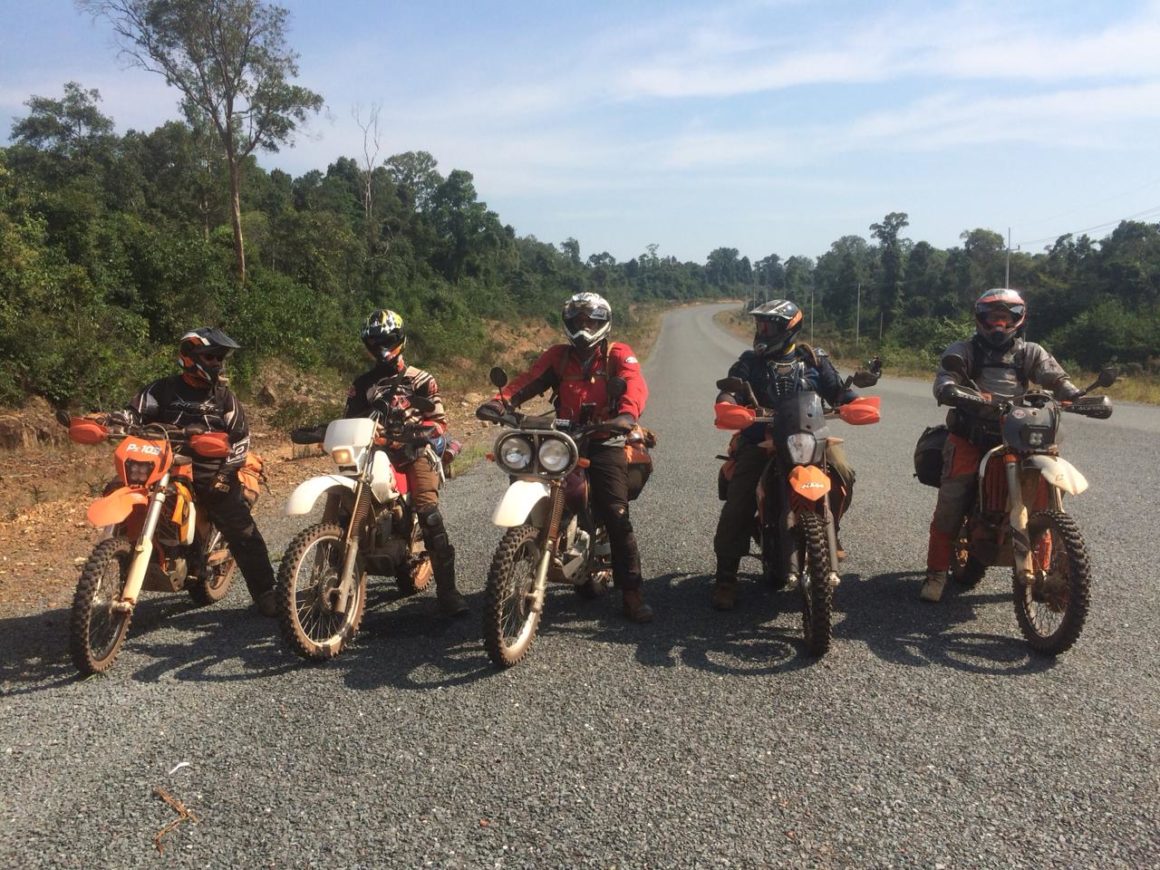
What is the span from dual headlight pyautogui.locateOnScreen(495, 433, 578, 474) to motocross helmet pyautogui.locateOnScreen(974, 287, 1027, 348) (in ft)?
8.69

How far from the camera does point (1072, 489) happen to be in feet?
13.7

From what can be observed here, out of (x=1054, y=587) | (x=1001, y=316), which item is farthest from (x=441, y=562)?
(x=1001, y=316)

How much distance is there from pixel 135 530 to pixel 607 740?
8.63 feet

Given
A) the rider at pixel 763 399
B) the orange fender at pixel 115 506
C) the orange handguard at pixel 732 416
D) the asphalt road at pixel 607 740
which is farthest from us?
the rider at pixel 763 399

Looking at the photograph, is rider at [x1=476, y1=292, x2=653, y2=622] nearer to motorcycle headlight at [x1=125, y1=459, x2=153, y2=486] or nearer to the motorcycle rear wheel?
the motorcycle rear wheel

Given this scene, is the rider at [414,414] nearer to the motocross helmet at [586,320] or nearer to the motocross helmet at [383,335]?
the motocross helmet at [383,335]

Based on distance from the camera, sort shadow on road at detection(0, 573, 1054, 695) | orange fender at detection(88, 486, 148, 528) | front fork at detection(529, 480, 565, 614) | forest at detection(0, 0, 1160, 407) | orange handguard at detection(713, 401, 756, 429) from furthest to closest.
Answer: forest at detection(0, 0, 1160, 407) < orange handguard at detection(713, 401, 756, 429) < front fork at detection(529, 480, 565, 614) < shadow on road at detection(0, 573, 1054, 695) < orange fender at detection(88, 486, 148, 528)

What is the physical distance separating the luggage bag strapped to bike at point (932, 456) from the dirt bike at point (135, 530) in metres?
4.16

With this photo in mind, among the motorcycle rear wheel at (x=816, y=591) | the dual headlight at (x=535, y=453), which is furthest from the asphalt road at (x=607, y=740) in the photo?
the dual headlight at (x=535, y=453)

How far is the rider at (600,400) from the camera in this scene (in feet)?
14.8

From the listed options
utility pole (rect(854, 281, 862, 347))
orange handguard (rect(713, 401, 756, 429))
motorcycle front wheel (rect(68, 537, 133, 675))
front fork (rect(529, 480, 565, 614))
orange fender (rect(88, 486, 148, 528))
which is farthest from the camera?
utility pole (rect(854, 281, 862, 347))

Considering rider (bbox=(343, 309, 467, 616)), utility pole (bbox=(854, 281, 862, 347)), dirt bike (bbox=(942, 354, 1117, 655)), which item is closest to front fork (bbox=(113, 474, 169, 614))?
rider (bbox=(343, 309, 467, 616))

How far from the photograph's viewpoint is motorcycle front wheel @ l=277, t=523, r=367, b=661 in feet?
12.3

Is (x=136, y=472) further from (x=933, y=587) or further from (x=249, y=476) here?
(x=933, y=587)
